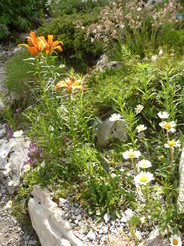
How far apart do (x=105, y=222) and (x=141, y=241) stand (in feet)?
1.20

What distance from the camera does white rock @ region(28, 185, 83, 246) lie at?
2457 mm

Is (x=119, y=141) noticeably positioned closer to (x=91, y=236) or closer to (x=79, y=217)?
(x=79, y=217)

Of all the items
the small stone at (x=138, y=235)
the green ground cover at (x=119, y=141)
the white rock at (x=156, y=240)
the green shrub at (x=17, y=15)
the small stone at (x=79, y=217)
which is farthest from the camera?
the green shrub at (x=17, y=15)

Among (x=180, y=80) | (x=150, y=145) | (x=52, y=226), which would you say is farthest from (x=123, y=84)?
(x=52, y=226)

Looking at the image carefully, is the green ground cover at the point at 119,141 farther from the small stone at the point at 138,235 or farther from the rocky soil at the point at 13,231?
the rocky soil at the point at 13,231

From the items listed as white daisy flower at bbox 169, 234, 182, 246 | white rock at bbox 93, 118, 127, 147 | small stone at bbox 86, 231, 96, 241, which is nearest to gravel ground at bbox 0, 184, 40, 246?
small stone at bbox 86, 231, 96, 241

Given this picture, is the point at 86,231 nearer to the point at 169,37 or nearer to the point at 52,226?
the point at 52,226

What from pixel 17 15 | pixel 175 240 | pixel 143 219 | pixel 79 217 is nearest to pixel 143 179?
pixel 175 240

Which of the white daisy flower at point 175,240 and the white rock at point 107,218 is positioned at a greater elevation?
the white daisy flower at point 175,240

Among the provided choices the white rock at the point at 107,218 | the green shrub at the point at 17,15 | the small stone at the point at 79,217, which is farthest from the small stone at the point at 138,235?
the green shrub at the point at 17,15

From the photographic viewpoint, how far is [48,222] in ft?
8.85

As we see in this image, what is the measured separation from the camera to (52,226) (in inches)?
105

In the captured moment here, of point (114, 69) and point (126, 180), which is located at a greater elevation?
point (114, 69)

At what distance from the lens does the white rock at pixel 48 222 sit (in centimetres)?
246
